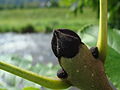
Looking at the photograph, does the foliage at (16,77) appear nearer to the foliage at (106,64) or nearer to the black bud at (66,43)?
the foliage at (106,64)

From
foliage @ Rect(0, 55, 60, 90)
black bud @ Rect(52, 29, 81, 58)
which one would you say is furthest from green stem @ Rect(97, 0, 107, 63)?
foliage @ Rect(0, 55, 60, 90)

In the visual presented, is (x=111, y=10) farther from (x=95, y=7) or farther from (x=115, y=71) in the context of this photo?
(x=115, y=71)

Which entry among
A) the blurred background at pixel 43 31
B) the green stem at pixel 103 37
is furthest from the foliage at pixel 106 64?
the green stem at pixel 103 37

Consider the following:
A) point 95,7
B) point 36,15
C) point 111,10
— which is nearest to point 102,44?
point 111,10

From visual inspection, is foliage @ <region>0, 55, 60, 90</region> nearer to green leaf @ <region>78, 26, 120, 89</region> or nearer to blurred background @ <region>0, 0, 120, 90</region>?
blurred background @ <region>0, 0, 120, 90</region>

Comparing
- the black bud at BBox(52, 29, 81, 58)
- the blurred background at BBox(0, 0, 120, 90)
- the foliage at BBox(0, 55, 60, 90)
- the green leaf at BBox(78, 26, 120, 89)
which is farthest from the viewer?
the foliage at BBox(0, 55, 60, 90)

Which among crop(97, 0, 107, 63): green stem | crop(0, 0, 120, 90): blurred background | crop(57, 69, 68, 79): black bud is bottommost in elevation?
crop(0, 0, 120, 90): blurred background

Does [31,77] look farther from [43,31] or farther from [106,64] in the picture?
[43,31]
